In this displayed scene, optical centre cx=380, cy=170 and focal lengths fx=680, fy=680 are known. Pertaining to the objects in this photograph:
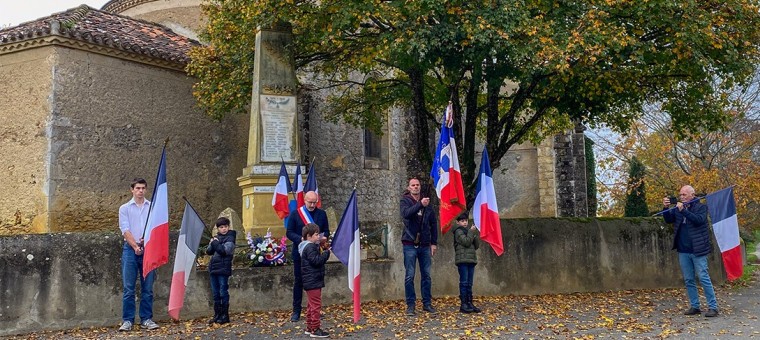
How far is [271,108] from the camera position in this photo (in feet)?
39.7

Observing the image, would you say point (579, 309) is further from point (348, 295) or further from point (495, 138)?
point (495, 138)

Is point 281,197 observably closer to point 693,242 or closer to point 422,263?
point 422,263

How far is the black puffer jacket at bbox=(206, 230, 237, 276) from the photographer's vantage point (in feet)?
27.5

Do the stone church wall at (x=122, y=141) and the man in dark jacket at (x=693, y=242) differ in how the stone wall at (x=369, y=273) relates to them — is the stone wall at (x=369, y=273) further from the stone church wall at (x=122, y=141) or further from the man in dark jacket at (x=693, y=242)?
the stone church wall at (x=122, y=141)

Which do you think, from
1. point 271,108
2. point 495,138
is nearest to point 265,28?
point 271,108

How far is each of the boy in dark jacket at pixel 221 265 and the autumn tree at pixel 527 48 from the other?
167 inches

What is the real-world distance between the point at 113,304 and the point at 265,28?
5.72 m

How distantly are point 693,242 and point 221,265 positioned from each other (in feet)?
20.0

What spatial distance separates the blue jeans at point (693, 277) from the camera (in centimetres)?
885

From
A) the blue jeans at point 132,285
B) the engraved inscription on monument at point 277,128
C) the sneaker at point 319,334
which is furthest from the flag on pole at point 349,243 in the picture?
the engraved inscription on monument at point 277,128

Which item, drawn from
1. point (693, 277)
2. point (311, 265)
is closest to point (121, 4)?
point (311, 265)

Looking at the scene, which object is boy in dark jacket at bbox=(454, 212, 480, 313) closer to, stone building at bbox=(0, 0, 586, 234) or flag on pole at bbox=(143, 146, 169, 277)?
stone building at bbox=(0, 0, 586, 234)

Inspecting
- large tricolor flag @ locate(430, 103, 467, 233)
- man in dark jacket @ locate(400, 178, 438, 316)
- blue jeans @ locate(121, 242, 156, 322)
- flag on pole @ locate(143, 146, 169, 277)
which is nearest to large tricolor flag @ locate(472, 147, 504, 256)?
large tricolor flag @ locate(430, 103, 467, 233)

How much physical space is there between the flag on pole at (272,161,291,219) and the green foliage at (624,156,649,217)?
16.7 metres
